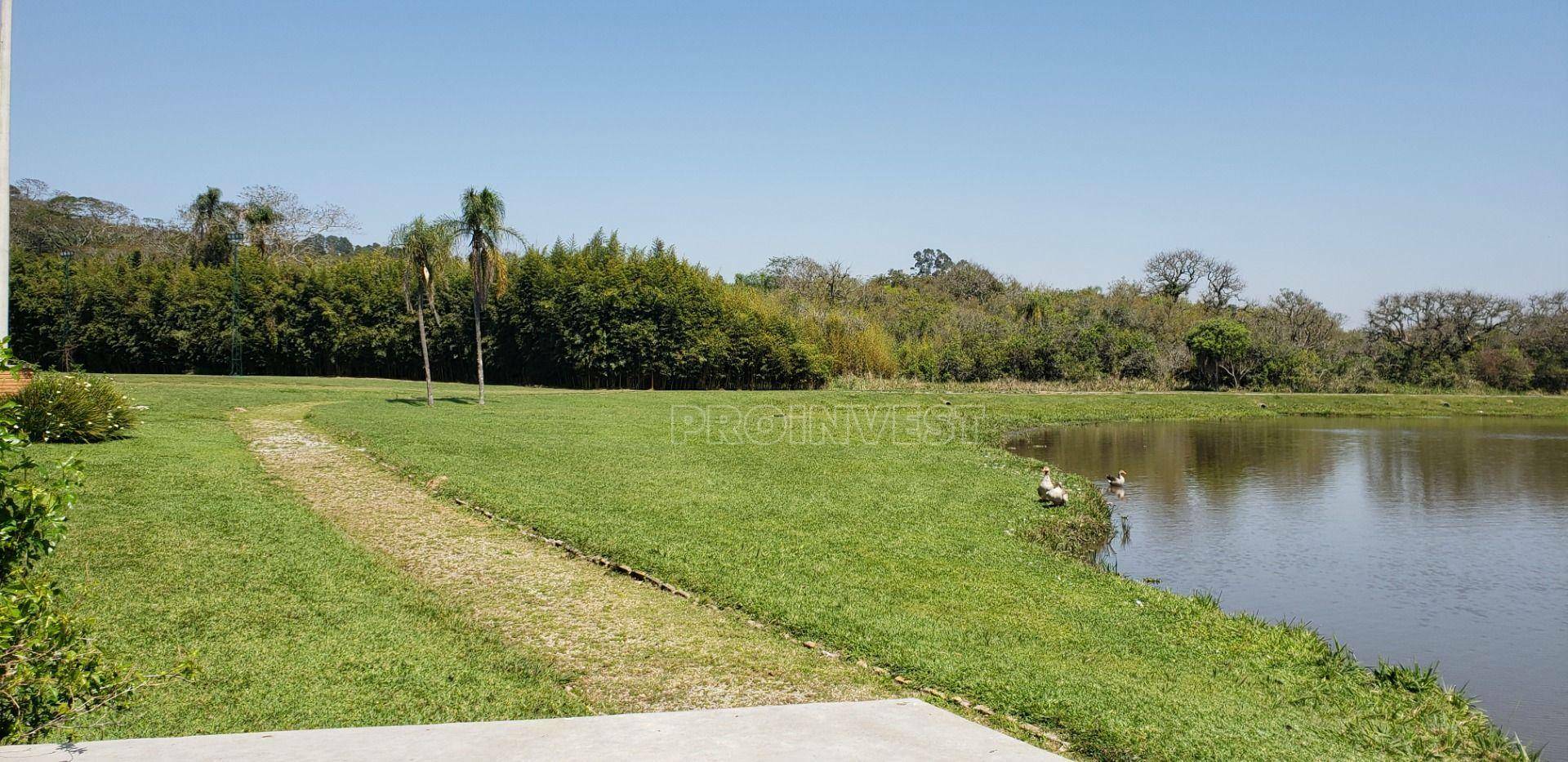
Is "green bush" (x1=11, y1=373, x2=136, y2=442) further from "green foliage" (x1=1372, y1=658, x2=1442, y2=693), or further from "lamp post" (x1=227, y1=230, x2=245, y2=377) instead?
"lamp post" (x1=227, y1=230, x2=245, y2=377)

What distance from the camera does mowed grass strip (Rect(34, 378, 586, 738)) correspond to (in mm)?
5090

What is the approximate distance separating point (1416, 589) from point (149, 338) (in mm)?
50427

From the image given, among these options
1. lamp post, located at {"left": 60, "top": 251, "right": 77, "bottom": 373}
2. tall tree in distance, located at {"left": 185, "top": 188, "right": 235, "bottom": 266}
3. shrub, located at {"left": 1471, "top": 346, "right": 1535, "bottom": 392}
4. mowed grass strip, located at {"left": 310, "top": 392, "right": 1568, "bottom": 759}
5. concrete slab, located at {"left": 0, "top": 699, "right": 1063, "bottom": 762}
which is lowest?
mowed grass strip, located at {"left": 310, "top": 392, "right": 1568, "bottom": 759}

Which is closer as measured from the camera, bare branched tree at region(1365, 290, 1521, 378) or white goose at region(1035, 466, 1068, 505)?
white goose at region(1035, 466, 1068, 505)

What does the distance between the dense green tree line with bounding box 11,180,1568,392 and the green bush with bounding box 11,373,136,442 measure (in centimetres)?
1898

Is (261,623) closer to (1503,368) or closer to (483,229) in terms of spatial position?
(483,229)

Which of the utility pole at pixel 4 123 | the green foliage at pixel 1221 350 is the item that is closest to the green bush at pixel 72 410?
the utility pole at pixel 4 123

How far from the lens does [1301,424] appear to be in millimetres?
32281

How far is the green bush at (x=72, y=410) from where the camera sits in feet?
44.7

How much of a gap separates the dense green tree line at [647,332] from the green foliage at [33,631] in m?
31.0

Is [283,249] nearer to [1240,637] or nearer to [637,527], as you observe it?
[637,527]

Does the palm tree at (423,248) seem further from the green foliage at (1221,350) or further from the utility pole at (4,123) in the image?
the green foliage at (1221,350)

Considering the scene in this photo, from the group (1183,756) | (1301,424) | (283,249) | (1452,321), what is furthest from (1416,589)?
(283,249)

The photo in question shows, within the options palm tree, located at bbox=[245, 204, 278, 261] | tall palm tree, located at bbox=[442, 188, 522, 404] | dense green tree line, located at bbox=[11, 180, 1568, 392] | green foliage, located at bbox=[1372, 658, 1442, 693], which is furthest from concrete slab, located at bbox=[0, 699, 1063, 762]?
palm tree, located at bbox=[245, 204, 278, 261]
